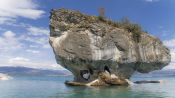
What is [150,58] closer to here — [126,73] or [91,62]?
[126,73]

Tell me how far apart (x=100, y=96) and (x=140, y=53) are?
2726 centimetres

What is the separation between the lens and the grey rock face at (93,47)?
65250 mm

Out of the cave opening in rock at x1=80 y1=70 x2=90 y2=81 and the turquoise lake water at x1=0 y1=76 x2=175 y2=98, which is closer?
the turquoise lake water at x1=0 y1=76 x2=175 y2=98

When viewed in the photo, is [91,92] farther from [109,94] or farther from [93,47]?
[93,47]

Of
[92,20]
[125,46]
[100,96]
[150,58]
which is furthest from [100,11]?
[100,96]

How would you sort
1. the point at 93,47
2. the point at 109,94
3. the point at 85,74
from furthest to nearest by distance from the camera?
the point at 85,74
the point at 93,47
the point at 109,94

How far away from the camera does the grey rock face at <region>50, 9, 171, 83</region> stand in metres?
65.2

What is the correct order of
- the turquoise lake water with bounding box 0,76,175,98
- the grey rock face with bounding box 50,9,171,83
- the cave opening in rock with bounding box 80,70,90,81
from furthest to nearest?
the cave opening in rock with bounding box 80,70,90,81 → the grey rock face with bounding box 50,9,171,83 → the turquoise lake water with bounding box 0,76,175,98

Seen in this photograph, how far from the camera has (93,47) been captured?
214 feet

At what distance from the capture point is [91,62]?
6581cm

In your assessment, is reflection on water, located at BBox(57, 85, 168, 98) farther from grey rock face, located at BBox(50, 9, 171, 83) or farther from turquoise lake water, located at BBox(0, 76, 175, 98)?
grey rock face, located at BBox(50, 9, 171, 83)

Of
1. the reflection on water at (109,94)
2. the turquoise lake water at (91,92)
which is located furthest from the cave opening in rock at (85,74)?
the reflection on water at (109,94)

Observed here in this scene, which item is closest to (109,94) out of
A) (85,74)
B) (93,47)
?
(93,47)

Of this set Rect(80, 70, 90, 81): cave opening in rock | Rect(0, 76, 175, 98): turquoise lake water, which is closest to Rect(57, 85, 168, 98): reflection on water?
Rect(0, 76, 175, 98): turquoise lake water
